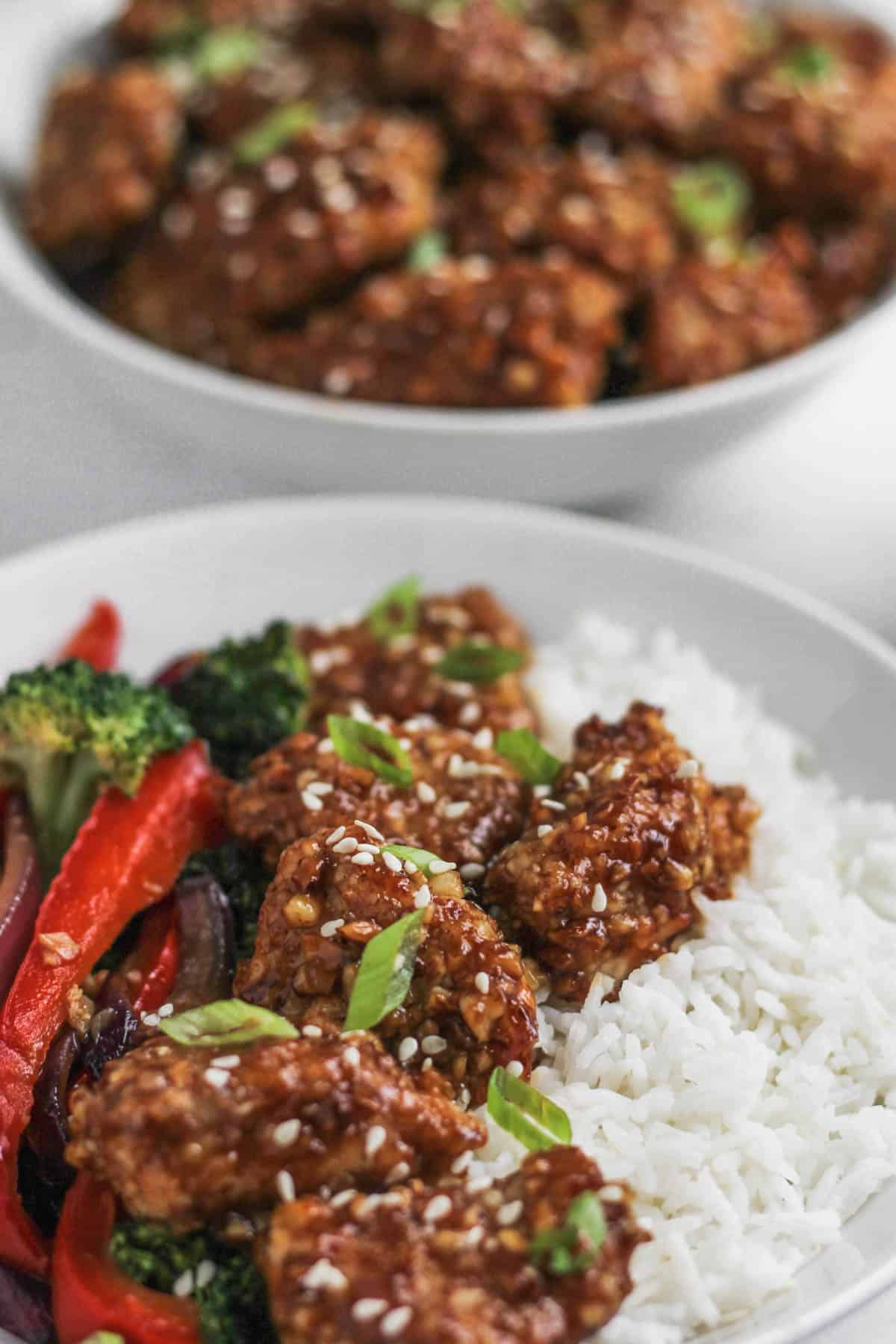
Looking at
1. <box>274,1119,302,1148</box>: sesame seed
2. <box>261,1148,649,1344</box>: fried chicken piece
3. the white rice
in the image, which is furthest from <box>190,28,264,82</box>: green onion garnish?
<box>261,1148,649,1344</box>: fried chicken piece

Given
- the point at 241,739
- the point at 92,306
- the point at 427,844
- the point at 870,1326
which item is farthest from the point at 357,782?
the point at 92,306

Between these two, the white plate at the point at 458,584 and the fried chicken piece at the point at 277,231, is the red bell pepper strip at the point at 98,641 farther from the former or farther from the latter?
the fried chicken piece at the point at 277,231

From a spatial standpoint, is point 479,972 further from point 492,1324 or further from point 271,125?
point 271,125

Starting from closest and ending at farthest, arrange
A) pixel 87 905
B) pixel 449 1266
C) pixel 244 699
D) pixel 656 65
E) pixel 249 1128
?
pixel 449 1266, pixel 249 1128, pixel 87 905, pixel 244 699, pixel 656 65

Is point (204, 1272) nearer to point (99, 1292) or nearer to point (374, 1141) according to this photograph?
point (99, 1292)

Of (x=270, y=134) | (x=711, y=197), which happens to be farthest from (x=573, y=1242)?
(x=270, y=134)

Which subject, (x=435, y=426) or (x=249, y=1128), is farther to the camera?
(x=435, y=426)

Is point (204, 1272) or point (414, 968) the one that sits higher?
point (414, 968)

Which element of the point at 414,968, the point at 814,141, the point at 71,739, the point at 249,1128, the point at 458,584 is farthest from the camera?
the point at 814,141
